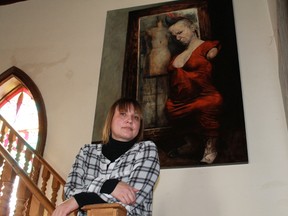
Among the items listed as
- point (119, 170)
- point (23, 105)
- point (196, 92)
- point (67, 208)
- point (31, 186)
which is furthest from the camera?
point (23, 105)

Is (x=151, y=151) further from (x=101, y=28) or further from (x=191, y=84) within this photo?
(x=101, y=28)

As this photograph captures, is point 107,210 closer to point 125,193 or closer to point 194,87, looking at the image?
point 125,193

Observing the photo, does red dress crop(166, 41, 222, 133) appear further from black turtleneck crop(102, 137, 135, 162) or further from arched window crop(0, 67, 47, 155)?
black turtleneck crop(102, 137, 135, 162)

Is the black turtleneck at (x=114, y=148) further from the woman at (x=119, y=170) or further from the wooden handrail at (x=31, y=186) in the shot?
the wooden handrail at (x=31, y=186)

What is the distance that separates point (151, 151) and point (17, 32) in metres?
4.14

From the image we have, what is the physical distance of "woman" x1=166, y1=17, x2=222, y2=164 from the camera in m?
3.64

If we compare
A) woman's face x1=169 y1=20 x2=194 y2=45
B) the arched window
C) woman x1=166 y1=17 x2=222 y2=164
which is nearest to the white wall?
the arched window

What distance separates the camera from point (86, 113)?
418 cm

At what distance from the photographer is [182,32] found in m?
4.32

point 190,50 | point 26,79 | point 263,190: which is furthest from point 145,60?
point 263,190

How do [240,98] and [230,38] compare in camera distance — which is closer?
[240,98]

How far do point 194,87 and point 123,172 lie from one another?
238 centimetres

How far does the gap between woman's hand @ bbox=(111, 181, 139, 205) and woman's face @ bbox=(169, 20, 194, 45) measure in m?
2.93

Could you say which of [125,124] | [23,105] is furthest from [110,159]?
[23,105]
